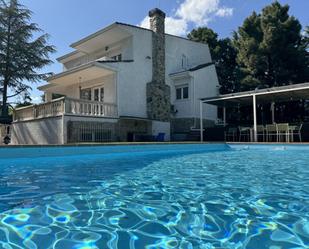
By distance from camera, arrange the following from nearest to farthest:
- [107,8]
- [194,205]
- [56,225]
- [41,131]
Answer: [56,225] < [194,205] < [41,131] < [107,8]

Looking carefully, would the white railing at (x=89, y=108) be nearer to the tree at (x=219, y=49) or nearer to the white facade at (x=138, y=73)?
the white facade at (x=138, y=73)

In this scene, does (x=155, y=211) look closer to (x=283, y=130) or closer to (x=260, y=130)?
(x=283, y=130)

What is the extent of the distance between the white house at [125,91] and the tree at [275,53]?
367cm

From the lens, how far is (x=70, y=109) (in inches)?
591

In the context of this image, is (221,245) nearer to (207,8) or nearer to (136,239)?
(136,239)

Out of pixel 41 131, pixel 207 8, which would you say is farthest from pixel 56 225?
pixel 207 8

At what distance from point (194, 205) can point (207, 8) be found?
26465mm

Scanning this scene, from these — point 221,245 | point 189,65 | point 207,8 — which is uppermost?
point 207,8

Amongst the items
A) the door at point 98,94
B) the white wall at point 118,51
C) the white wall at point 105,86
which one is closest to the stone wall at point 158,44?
the white wall at point 118,51

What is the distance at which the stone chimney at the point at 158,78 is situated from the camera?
19.9 meters

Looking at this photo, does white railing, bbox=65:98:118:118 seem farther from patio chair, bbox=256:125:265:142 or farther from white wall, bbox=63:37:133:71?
patio chair, bbox=256:125:265:142

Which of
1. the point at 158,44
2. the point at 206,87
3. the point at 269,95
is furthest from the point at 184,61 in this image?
the point at 269,95

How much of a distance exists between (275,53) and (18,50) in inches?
847

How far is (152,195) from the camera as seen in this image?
4543 mm
